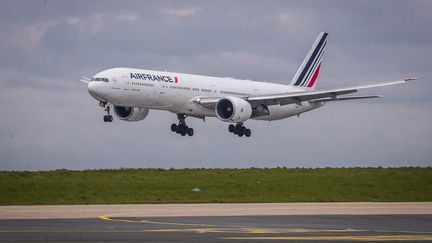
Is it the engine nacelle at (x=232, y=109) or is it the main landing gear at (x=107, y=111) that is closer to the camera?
the main landing gear at (x=107, y=111)

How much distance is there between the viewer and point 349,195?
48406 mm

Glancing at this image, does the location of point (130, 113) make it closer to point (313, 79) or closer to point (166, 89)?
point (166, 89)

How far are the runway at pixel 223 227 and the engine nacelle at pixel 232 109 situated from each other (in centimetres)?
3712

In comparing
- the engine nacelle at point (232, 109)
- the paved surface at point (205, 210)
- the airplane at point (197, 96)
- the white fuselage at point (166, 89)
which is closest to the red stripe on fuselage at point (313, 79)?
the airplane at point (197, 96)

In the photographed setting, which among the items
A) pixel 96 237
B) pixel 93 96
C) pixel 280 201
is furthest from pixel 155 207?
pixel 93 96

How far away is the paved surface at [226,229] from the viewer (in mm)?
25812

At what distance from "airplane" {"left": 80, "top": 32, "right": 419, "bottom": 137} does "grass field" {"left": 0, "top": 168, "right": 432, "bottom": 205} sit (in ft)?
36.2

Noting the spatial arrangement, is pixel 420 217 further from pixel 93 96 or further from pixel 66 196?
pixel 93 96

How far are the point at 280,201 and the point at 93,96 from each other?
2768 centimetres

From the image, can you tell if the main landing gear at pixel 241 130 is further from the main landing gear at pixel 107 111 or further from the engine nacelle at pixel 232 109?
the main landing gear at pixel 107 111

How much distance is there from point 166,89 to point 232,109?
5310 millimetres

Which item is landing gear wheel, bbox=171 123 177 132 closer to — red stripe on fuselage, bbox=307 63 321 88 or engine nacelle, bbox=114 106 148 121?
engine nacelle, bbox=114 106 148 121

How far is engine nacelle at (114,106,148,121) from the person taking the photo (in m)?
76.8

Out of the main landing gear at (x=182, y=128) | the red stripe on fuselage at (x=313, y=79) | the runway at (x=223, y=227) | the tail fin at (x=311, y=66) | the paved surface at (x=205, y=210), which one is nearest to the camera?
the runway at (x=223, y=227)
